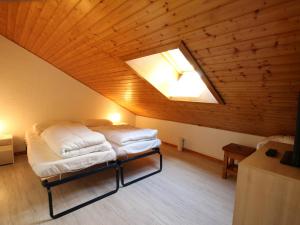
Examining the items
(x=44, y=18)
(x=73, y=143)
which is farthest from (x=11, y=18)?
(x=73, y=143)

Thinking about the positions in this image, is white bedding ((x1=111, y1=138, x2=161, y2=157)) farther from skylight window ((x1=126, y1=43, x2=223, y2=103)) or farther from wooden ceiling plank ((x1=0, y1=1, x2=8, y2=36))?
wooden ceiling plank ((x1=0, y1=1, x2=8, y2=36))

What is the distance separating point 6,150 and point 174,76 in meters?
3.25

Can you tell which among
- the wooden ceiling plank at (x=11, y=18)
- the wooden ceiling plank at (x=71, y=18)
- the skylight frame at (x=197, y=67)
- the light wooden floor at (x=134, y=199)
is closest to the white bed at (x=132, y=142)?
the light wooden floor at (x=134, y=199)

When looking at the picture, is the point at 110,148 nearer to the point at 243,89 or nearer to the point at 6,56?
the point at 243,89

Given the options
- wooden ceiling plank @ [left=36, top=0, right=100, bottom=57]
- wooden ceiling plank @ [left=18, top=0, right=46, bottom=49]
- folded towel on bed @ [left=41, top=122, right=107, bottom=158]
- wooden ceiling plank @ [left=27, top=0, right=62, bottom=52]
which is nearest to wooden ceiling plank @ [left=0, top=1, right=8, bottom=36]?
wooden ceiling plank @ [left=18, top=0, right=46, bottom=49]

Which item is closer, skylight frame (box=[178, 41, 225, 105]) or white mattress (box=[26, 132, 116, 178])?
skylight frame (box=[178, 41, 225, 105])

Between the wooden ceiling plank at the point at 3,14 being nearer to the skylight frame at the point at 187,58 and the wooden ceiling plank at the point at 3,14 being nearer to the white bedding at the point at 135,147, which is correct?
the skylight frame at the point at 187,58

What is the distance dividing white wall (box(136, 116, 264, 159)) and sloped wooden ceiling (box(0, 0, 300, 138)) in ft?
0.69

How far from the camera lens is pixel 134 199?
2234 mm

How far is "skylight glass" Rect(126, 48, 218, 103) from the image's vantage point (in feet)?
8.50

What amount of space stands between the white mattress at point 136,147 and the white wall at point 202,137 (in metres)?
1.16

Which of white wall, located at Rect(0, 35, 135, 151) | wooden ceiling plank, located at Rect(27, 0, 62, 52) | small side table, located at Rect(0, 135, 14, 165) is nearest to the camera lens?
wooden ceiling plank, located at Rect(27, 0, 62, 52)

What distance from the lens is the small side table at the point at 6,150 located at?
3085mm

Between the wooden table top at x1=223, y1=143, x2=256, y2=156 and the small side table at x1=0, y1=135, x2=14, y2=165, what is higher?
the wooden table top at x1=223, y1=143, x2=256, y2=156
